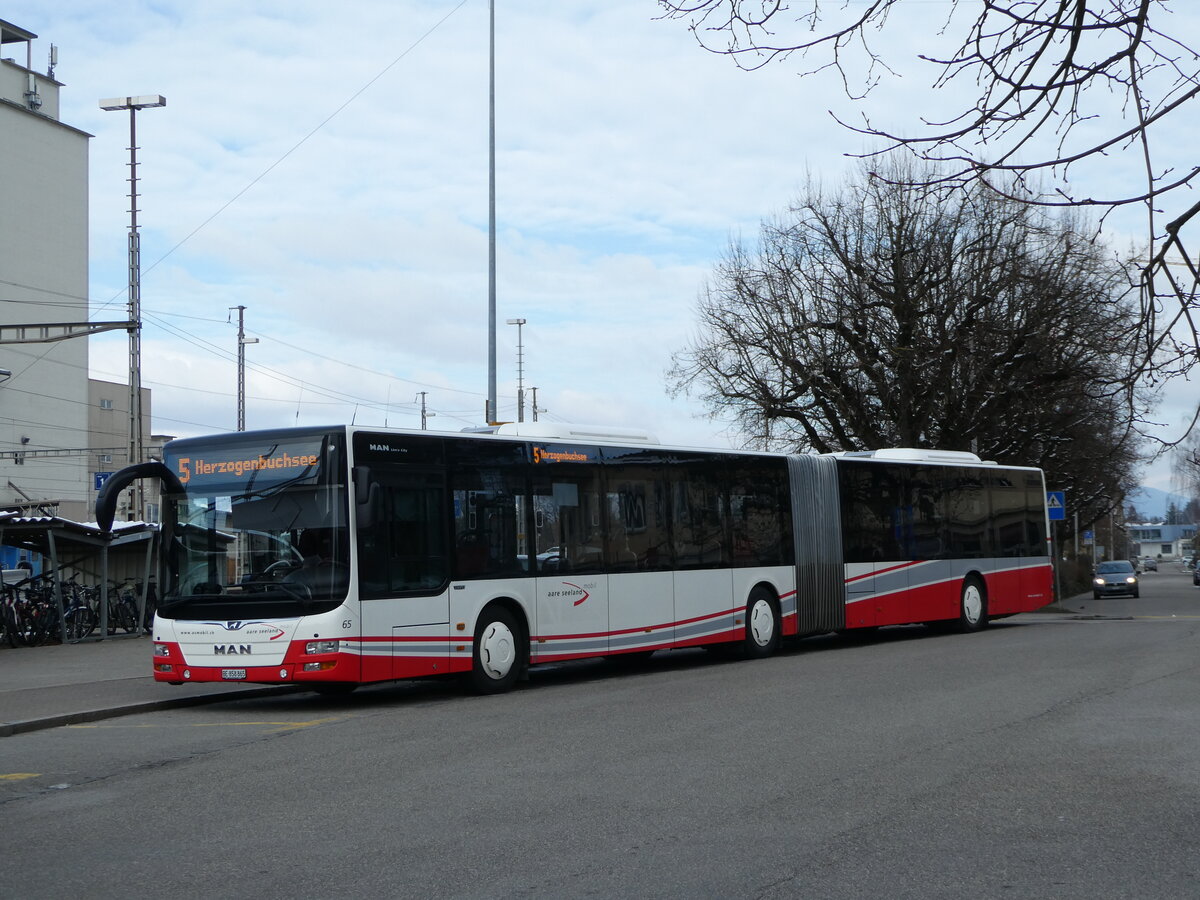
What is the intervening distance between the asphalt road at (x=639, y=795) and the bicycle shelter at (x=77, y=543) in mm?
9693

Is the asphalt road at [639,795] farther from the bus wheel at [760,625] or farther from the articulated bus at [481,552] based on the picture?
the bus wheel at [760,625]

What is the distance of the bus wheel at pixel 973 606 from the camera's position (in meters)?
25.7

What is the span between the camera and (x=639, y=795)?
27.5ft

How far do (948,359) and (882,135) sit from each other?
95.4 ft

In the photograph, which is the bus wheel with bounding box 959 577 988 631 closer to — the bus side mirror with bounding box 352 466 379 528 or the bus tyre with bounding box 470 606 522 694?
the bus tyre with bounding box 470 606 522 694

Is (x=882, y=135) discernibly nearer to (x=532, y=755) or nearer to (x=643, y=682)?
(x=532, y=755)

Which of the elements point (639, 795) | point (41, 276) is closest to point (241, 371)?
point (41, 276)

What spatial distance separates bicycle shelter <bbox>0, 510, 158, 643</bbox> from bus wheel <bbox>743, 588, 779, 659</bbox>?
1068cm

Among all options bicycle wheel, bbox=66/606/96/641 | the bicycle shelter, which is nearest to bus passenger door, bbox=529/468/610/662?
the bicycle shelter

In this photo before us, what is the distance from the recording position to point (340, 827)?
7.59m

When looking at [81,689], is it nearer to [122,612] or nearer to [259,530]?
[259,530]

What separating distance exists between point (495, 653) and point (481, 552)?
1.15 m

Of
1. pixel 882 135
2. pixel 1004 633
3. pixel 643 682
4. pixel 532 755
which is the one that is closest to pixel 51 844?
pixel 532 755

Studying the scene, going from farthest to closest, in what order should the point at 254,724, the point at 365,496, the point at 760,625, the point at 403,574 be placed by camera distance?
the point at 760,625 → the point at 403,574 → the point at 365,496 → the point at 254,724
